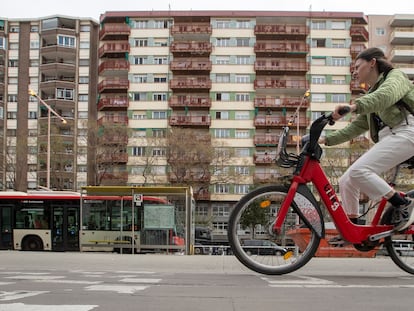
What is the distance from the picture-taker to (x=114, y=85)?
246ft

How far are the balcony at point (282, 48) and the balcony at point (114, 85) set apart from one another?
60.4 ft

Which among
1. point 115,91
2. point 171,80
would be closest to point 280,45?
point 171,80

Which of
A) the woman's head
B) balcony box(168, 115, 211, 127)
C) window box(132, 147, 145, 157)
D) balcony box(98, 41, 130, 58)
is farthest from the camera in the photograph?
balcony box(98, 41, 130, 58)

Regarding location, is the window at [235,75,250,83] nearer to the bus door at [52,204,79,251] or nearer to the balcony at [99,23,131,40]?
the balcony at [99,23,131,40]

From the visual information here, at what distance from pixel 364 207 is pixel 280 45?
2847 inches

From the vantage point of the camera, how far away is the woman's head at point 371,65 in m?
5.40

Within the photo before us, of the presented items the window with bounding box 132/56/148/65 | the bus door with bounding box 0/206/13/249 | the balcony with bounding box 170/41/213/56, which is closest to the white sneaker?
the bus door with bounding box 0/206/13/249

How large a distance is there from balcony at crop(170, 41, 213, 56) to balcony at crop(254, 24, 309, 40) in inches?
276

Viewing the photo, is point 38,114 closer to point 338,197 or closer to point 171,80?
point 171,80

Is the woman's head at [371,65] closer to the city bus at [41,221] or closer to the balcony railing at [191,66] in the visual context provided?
the city bus at [41,221]

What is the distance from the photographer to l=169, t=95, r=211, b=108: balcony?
74062 mm

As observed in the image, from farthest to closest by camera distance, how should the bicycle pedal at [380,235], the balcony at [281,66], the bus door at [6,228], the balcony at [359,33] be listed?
the balcony at [359,33] → the balcony at [281,66] → the bus door at [6,228] → the bicycle pedal at [380,235]

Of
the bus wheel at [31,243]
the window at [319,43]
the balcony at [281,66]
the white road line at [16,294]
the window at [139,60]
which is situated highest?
the window at [319,43]

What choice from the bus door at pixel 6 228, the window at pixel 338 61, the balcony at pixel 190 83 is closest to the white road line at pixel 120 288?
the bus door at pixel 6 228
